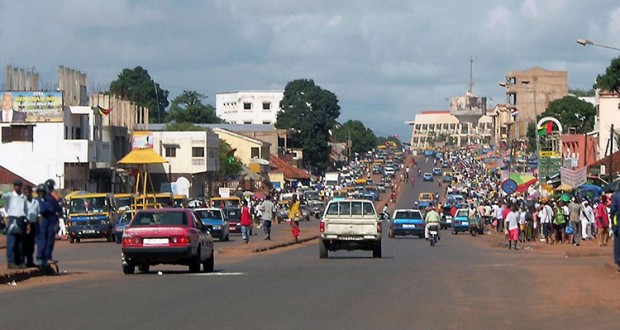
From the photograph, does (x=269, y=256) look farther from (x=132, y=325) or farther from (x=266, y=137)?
(x=266, y=137)

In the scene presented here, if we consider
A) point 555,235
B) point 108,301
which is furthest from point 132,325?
point 555,235

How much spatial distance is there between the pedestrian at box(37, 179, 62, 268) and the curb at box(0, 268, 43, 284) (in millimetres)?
391

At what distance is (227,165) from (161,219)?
296 ft

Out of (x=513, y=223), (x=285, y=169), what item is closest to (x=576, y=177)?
(x=513, y=223)

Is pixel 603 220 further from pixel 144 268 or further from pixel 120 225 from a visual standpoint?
pixel 120 225

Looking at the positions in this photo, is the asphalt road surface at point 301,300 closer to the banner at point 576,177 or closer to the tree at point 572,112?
the banner at point 576,177

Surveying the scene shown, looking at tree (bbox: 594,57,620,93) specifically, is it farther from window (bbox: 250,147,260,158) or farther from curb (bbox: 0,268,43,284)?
curb (bbox: 0,268,43,284)

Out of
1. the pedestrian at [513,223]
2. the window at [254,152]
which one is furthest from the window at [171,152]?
the pedestrian at [513,223]

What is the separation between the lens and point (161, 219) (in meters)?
26.0

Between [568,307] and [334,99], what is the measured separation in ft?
494

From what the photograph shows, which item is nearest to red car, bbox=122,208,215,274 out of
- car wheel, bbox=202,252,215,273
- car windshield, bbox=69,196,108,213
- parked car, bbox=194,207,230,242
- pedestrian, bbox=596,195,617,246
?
car wheel, bbox=202,252,215,273

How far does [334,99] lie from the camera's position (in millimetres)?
167750

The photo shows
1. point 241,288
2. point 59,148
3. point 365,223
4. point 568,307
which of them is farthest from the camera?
point 59,148

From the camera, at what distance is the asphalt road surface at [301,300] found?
15312 mm
